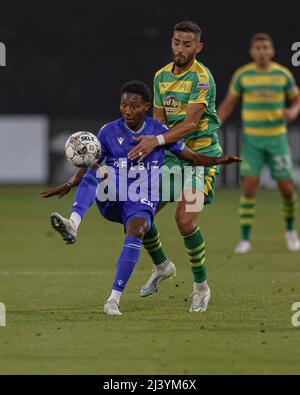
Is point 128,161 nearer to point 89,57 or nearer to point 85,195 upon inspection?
point 85,195

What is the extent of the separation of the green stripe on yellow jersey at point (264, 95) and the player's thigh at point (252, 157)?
12 centimetres

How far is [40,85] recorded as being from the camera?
22.9 metres

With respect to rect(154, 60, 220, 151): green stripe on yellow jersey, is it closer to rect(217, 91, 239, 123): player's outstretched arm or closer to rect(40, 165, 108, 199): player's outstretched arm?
rect(40, 165, 108, 199): player's outstretched arm

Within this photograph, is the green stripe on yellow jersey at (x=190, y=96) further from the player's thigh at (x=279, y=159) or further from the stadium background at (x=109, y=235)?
the player's thigh at (x=279, y=159)

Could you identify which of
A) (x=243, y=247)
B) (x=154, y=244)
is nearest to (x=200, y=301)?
(x=154, y=244)

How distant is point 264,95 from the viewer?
1472 cm

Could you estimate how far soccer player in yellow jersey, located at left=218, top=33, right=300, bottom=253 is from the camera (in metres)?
14.2

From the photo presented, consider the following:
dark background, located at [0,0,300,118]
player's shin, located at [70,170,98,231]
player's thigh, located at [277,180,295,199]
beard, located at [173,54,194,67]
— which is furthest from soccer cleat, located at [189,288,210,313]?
dark background, located at [0,0,300,118]

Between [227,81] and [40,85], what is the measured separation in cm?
358

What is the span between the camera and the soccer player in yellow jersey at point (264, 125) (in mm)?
14172

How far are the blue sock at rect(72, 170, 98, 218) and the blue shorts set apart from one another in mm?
249
